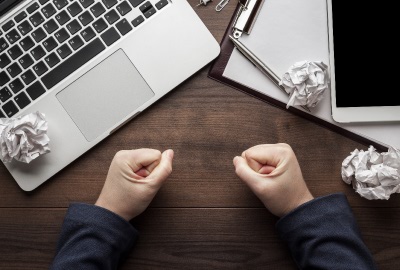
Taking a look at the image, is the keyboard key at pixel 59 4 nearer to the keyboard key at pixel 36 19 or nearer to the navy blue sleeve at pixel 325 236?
the keyboard key at pixel 36 19

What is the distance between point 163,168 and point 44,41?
239 mm

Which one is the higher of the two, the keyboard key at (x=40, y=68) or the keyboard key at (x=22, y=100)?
the keyboard key at (x=40, y=68)

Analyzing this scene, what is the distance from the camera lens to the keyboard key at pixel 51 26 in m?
0.64

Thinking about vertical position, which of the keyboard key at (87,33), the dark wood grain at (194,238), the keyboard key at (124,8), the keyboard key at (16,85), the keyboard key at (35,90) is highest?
the keyboard key at (124,8)

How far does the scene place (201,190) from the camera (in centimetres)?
68

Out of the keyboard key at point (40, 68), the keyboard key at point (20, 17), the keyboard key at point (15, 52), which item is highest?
the keyboard key at point (20, 17)

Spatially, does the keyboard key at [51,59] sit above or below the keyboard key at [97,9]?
below

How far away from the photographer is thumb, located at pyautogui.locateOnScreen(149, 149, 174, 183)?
2.09 feet

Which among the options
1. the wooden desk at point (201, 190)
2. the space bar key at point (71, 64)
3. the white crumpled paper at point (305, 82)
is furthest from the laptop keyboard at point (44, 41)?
the white crumpled paper at point (305, 82)

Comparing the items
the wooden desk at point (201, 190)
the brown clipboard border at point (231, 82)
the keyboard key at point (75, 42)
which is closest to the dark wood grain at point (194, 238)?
the wooden desk at point (201, 190)

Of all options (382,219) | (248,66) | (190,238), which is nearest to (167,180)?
(190,238)

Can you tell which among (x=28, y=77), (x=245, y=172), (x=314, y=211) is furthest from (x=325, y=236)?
(x=28, y=77)

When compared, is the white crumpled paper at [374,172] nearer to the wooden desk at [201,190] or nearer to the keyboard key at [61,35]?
the wooden desk at [201,190]

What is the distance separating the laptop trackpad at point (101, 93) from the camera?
65cm
